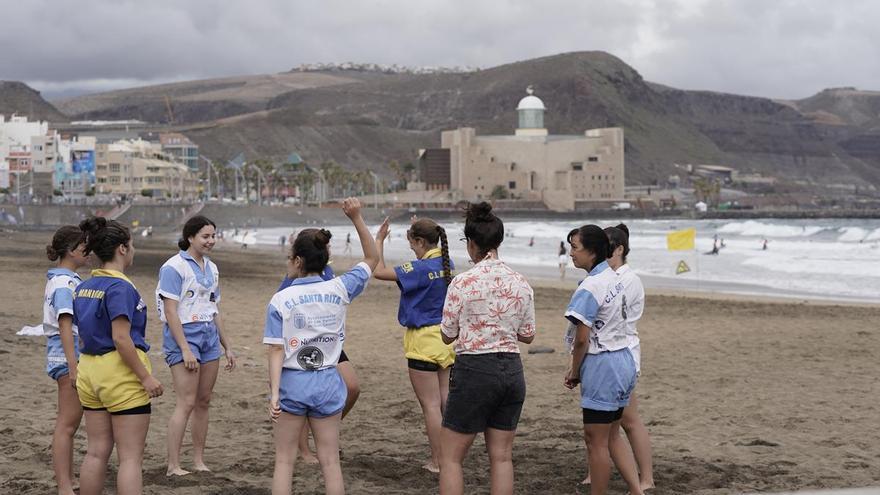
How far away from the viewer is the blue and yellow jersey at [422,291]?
737 cm

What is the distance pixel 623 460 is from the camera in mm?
6922

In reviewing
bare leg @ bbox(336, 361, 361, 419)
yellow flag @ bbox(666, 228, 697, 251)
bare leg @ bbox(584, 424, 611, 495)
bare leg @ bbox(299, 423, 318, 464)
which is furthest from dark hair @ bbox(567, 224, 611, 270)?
yellow flag @ bbox(666, 228, 697, 251)

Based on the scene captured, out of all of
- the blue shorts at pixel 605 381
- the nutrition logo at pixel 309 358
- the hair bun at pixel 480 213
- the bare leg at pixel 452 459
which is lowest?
the bare leg at pixel 452 459

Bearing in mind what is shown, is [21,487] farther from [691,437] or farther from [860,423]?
[860,423]

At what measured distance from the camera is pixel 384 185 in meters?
192

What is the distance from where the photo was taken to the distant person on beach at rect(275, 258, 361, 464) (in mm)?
6875

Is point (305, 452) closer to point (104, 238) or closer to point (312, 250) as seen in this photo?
point (312, 250)

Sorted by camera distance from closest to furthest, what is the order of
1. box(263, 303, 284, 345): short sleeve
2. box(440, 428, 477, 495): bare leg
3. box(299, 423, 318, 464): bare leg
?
box(263, 303, 284, 345): short sleeve → box(440, 428, 477, 495): bare leg → box(299, 423, 318, 464): bare leg

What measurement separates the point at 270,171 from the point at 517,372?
15075 cm

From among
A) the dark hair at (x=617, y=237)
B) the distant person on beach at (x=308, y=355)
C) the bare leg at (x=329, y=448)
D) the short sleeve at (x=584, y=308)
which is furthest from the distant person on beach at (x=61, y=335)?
the dark hair at (x=617, y=237)

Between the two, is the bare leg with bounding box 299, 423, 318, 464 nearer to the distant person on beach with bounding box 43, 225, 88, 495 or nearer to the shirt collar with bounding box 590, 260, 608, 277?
the distant person on beach with bounding box 43, 225, 88, 495

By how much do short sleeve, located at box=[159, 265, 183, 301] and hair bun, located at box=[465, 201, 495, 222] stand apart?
7.03 feet

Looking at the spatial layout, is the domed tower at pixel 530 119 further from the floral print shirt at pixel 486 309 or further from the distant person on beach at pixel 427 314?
the floral print shirt at pixel 486 309

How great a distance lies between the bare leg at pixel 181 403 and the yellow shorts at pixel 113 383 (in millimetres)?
1313
